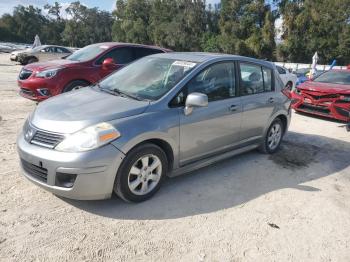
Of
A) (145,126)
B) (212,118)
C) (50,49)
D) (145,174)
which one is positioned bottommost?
(145,174)

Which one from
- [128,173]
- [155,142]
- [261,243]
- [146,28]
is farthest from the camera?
[146,28]

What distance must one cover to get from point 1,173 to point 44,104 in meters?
1.08

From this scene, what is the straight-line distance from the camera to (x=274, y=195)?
4.38 meters

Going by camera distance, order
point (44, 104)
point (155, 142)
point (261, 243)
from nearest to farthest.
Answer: point (261, 243) < point (155, 142) < point (44, 104)

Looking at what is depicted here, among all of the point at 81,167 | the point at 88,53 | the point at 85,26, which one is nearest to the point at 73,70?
the point at 88,53

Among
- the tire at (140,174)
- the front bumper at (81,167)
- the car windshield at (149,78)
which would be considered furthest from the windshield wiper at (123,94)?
the front bumper at (81,167)

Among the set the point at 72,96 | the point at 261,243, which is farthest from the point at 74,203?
the point at 261,243

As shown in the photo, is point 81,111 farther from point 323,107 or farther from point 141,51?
point 323,107

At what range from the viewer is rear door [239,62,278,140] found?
5074mm

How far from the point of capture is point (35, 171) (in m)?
3.52

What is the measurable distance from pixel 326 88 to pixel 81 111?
293 inches

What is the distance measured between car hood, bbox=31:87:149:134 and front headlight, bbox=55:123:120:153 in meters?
Answer: 0.08

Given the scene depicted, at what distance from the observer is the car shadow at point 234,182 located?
3766mm

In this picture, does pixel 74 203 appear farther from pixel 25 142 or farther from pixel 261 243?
pixel 261 243
